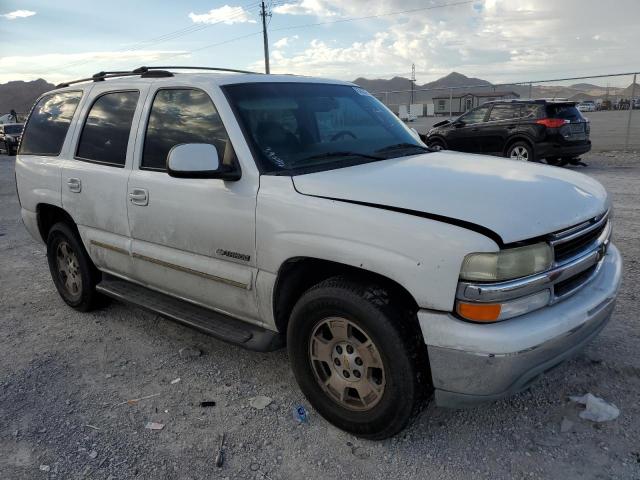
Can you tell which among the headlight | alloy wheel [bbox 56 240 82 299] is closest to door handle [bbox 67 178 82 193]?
alloy wheel [bbox 56 240 82 299]

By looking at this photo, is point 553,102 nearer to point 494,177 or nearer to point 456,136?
point 456,136

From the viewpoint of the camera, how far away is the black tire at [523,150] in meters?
12.2

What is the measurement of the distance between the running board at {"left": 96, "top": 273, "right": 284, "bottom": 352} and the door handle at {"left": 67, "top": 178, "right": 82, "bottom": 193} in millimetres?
765

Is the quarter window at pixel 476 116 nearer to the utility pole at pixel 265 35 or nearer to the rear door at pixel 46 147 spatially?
the rear door at pixel 46 147

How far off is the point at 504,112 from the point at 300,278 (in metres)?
11.3

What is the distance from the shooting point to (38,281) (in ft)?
19.1

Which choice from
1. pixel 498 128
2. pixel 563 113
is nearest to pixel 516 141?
pixel 498 128

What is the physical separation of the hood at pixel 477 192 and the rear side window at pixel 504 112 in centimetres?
1008

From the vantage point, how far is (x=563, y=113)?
12.0m

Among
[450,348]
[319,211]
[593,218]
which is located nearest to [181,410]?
[319,211]

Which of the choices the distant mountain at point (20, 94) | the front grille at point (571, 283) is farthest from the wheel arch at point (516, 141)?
the distant mountain at point (20, 94)

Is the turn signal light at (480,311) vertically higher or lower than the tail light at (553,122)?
lower

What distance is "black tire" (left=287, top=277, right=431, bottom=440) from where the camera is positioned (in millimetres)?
2504

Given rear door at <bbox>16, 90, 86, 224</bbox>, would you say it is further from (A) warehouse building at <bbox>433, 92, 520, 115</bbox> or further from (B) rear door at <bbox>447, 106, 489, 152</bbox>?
(A) warehouse building at <bbox>433, 92, 520, 115</bbox>
